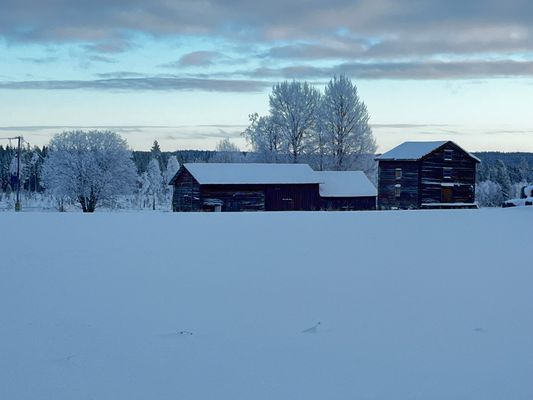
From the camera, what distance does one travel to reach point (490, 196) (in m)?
112

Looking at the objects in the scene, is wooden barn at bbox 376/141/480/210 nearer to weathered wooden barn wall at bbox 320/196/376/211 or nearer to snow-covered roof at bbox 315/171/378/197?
weathered wooden barn wall at bbox 320/196/376/211

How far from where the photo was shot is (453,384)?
214 inches

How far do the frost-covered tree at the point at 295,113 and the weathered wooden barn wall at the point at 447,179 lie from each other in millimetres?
15208

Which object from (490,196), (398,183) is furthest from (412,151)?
(490,196)

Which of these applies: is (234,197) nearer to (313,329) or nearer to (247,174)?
(247,174)

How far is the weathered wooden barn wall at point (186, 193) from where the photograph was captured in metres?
46.2

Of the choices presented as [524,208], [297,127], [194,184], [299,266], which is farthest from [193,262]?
[297,127]

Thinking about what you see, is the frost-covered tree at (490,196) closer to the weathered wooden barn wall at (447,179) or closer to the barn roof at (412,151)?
the weathered wooden barn wall at (447,179)

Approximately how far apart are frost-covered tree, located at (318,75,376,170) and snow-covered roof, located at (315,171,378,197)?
7.98 m

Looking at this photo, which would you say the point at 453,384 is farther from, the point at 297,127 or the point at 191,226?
the point at 297,127

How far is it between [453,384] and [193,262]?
648cm

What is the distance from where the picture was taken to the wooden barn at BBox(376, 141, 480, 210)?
51062mm

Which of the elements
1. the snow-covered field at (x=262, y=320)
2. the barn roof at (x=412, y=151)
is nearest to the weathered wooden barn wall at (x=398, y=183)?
the barn roof at (x=412, y=151)

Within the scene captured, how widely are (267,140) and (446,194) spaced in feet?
68.4
